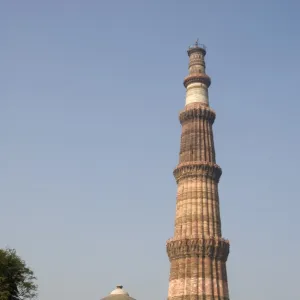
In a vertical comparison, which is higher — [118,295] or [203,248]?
[203,248]

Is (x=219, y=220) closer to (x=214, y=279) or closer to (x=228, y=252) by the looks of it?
(x=228, y=252)

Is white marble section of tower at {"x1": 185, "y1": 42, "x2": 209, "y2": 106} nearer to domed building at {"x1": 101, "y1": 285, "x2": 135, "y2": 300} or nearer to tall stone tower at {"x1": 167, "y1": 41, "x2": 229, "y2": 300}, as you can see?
tall stone tower at {"x1": 167, "y1": 41, "x2": 229, "y2": 300}

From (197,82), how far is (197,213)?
1591 cm

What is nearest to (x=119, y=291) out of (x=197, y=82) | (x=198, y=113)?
(x=198, y=113)

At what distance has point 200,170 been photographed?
48844 mm

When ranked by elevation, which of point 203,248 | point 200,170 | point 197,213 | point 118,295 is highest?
point 200,170

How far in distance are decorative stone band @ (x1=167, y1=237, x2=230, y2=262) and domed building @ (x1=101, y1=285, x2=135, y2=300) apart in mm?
6126

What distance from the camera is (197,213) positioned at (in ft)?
154

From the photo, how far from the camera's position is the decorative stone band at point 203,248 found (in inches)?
1767

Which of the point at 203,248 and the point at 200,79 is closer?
the point at 203,248

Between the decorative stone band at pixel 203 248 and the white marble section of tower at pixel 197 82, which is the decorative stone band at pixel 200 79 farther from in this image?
the decorative stone band at pixel 203 248

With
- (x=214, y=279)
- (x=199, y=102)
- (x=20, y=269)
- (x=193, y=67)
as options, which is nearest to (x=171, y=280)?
(x=214, y=279)

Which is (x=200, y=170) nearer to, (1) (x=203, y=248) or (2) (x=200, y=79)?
(1) (x=203, y=248)

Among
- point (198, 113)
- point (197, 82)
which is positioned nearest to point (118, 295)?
point (198, 113)
